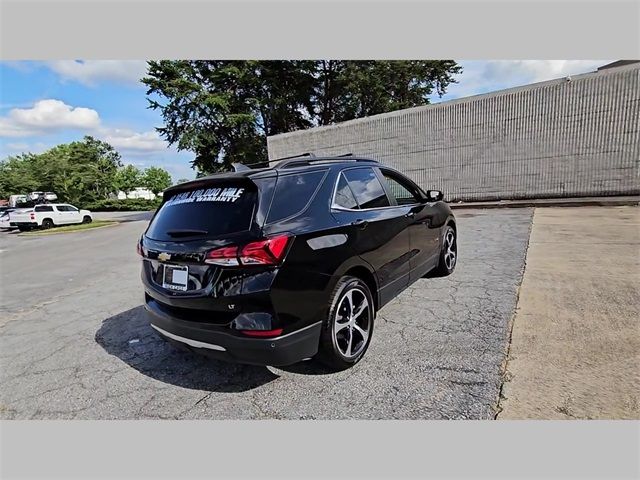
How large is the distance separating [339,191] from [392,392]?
1.65 m

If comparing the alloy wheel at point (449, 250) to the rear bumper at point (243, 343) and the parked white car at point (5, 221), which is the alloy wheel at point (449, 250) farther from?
the parked white car at point (5, 221)

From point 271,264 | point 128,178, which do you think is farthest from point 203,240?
point 128,178

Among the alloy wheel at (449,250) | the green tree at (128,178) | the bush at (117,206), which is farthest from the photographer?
the green tree at (128,178)

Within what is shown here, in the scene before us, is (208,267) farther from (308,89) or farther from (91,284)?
(308,89)

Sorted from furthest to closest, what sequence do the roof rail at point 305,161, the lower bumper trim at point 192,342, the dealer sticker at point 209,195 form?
the roof rail at point 305,161, the dealer sticker at point 209,195, the lower bumper trim at point 192,342

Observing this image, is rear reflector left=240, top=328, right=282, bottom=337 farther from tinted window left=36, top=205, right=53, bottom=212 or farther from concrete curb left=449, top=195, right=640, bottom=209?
tinted window left=36, top=205, right=53, bottom=212

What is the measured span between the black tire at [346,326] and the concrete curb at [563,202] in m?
11.7

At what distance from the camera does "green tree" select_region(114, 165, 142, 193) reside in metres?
67.8

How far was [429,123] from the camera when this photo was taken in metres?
15.9

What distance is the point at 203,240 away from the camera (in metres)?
2.51

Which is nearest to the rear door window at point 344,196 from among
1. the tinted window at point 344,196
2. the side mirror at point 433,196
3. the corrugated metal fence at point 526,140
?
the tinted window at point 344,196

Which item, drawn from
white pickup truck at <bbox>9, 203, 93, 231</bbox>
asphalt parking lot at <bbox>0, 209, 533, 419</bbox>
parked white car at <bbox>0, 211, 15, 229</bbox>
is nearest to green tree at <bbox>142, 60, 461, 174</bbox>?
white pickup truck at <bbox>9, 203, 93, 231</bbox>

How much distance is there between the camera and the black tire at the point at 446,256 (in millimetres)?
5031

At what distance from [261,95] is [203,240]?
2527cm
